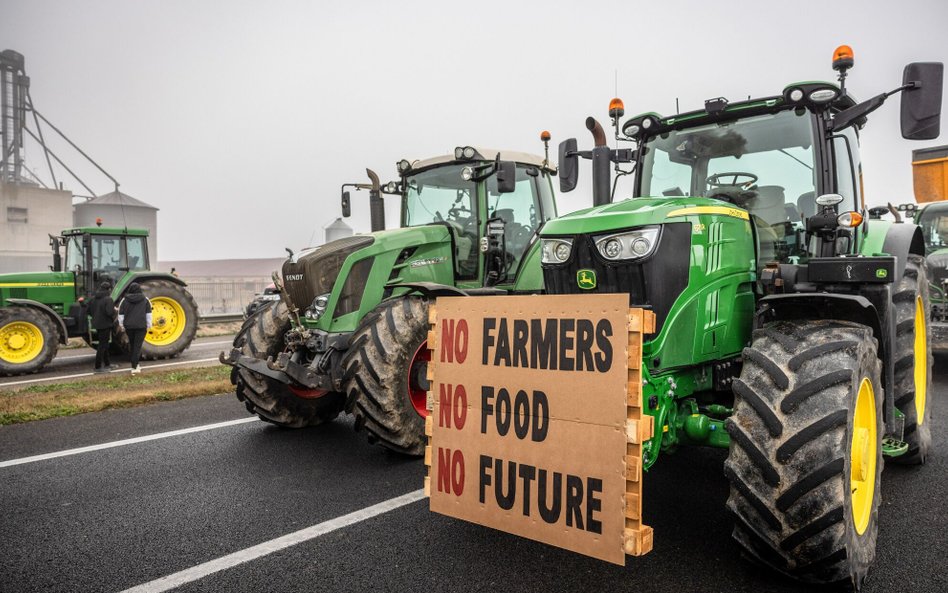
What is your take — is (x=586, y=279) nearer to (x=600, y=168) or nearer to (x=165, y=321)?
(x=600, y=168)

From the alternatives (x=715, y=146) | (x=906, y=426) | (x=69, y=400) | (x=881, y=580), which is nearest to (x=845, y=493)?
(x=881, y=580)

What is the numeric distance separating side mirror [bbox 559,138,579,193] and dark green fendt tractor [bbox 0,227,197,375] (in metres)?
10.9

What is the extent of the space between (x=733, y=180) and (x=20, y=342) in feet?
41.0

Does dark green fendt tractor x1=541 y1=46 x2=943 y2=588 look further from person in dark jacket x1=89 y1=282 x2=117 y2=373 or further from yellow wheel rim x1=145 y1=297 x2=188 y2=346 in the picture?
yellow wheel rim x1=145 y1=297 x2=188 y2=346

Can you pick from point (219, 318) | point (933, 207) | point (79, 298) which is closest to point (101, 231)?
point (79, 298)

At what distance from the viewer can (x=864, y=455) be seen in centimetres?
329

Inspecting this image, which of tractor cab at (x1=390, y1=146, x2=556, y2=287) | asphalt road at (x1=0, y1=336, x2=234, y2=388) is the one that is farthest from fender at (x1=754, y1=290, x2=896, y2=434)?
asphalt road at (x1=0, y1=336, x2=234, y2=388)

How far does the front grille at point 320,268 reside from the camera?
591 cm

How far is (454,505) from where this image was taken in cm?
333

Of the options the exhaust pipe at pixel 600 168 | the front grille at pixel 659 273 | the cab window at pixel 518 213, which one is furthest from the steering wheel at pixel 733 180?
the cab window at pixel 518 213

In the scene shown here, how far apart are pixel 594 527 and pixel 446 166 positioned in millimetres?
4745

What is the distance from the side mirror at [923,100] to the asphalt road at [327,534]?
7.65 ft

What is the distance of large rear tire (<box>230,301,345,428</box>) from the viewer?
6.13 metres

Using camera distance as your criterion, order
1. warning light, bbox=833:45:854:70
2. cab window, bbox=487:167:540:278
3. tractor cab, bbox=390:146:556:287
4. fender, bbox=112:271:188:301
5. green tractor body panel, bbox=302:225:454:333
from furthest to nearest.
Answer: fender, bbox=112:271:188:301 → cab window, bbox=487:167:540:278 → tractor cab, bbox=390:146:556:287 → green tractor body panel, bbox=302:225:454:333 → warning light, bbox=833:45:854:70
